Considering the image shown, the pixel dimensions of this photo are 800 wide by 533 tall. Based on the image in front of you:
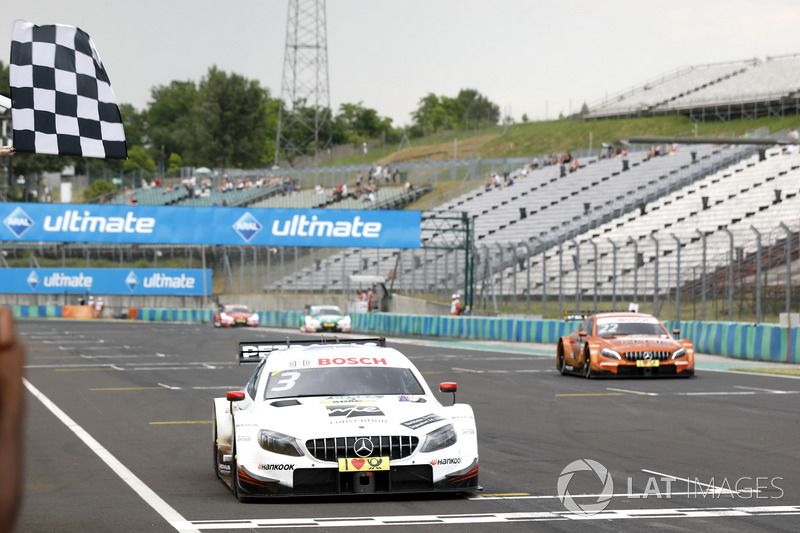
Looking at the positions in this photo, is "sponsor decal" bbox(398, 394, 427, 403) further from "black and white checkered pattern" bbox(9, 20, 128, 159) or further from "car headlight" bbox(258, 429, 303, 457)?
"black and white checkered pattern" bbox(9, 20, 128, 159)

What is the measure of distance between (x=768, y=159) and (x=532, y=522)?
4593 centimetres

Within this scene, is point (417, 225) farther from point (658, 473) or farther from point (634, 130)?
point (634, 130)

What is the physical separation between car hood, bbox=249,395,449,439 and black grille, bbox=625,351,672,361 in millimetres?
12815

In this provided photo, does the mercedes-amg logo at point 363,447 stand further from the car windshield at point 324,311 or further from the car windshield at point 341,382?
the car windshield at point 324,311

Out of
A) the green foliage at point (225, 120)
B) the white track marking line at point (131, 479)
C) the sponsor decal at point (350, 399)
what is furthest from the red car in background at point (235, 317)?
the green foliage at point (225, 120)

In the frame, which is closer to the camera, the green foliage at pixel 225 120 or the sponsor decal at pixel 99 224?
the sponsor decal at pixel 99 224

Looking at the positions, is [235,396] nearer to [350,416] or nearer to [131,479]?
[350,416]

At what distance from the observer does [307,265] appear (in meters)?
62.1

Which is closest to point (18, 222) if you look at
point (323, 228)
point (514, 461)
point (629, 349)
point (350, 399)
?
point (323, 228)

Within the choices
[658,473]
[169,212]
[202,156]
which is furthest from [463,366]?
[202,156]

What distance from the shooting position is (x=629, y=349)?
2158 cm

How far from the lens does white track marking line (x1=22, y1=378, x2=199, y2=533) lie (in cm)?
788

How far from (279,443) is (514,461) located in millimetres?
3152

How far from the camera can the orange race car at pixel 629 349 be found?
21625 mm
